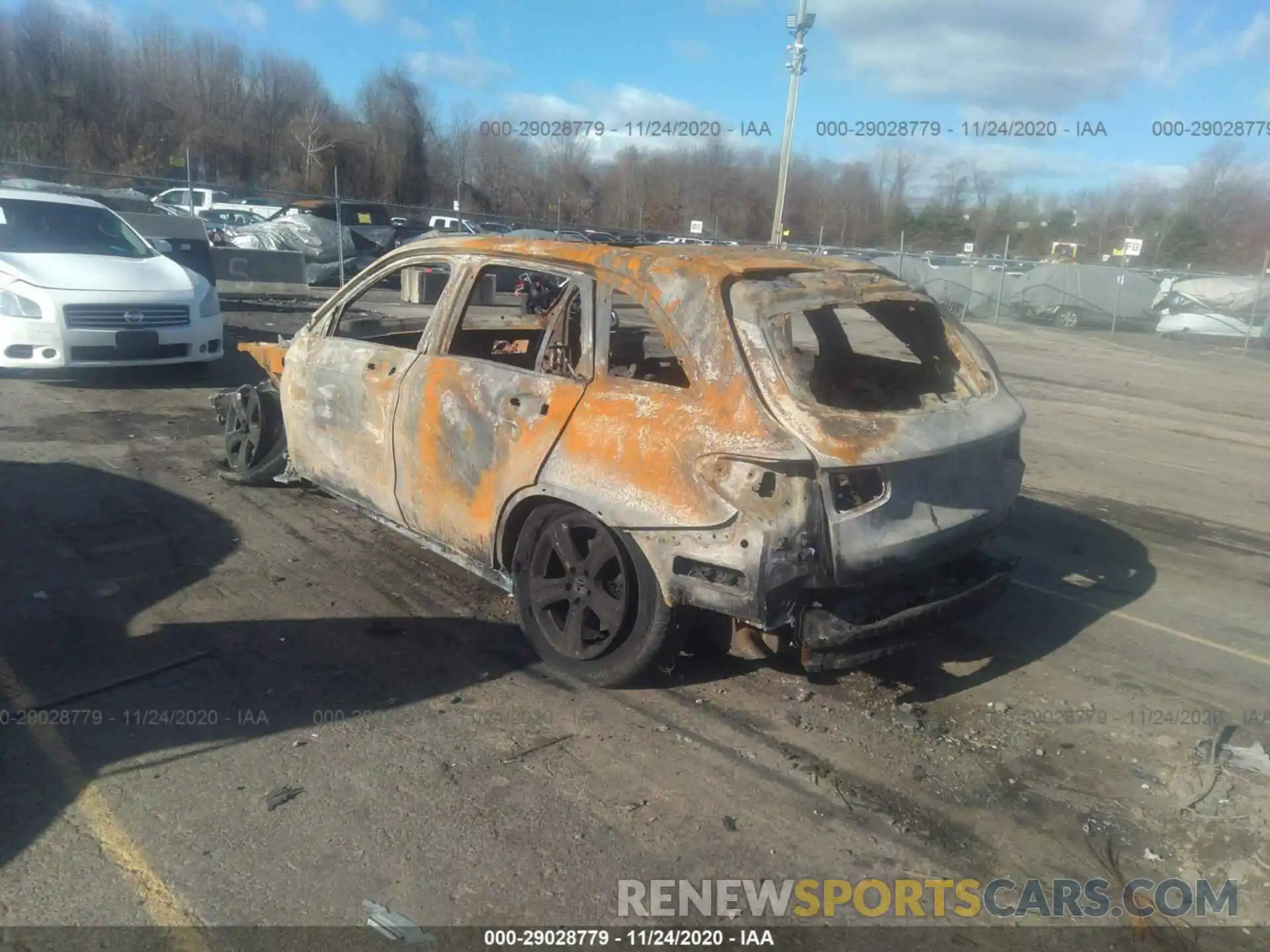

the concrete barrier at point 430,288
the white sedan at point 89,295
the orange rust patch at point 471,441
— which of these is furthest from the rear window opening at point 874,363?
the white sedan at point 89,295

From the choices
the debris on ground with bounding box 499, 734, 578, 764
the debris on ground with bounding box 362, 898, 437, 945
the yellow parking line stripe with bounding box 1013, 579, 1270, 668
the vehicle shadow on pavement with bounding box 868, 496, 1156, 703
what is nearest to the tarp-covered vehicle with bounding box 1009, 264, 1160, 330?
the vehicle shadow on pavement with bounding box 868, 496, 1156, 703

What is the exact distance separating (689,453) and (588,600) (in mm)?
848

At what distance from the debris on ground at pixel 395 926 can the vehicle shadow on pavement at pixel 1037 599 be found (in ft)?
7.65

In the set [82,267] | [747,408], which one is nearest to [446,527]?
[747,408]

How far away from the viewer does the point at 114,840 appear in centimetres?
293

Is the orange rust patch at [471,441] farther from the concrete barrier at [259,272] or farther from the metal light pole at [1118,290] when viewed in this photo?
the metal light pole at [1118,290]

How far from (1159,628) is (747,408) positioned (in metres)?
3.03

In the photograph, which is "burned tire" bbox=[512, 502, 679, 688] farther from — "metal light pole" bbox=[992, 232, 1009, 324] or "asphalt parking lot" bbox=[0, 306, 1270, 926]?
"metal light pole" bbox=[992, 232, 1009, 324]

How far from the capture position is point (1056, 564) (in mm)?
5879

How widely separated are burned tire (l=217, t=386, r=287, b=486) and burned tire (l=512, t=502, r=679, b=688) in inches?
100

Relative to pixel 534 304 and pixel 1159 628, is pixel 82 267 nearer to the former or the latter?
pixel 534 304

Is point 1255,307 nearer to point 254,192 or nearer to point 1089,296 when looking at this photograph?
point 1089,296

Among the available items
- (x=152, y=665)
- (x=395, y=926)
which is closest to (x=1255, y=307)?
(x=152, y=665)

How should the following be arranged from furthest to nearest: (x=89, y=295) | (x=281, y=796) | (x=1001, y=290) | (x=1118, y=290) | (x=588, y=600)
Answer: (x=1001, y=290), (x=1118, y=290), (x=89, y=295), (x=588, y=600), (x=281, y=796)
